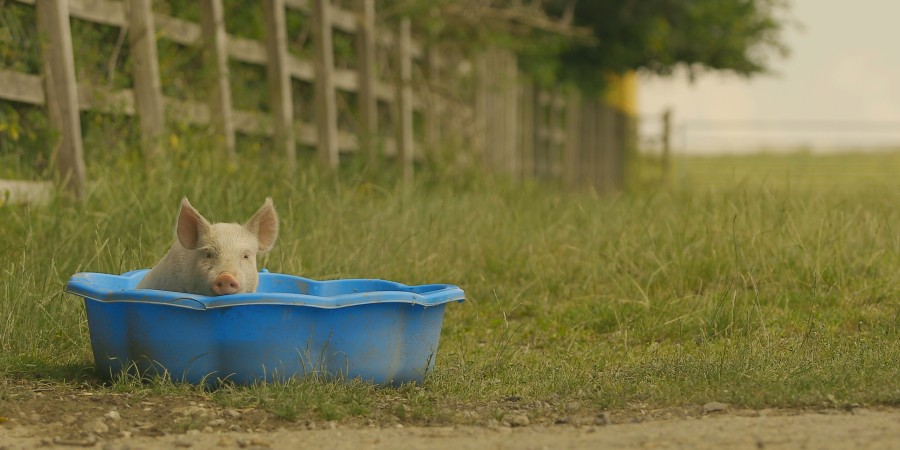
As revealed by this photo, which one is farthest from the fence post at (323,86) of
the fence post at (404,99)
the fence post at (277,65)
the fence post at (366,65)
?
the fence post at (404,99)

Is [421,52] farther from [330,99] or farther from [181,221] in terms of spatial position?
[181,221]

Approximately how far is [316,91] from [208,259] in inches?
235

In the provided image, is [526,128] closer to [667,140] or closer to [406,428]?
[667,140]

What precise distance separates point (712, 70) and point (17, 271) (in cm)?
1655

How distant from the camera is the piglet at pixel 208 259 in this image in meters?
4.45

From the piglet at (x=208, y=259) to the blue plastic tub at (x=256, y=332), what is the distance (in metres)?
0.18

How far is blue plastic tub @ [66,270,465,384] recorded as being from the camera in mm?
4258

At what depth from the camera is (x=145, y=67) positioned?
7.84 metres

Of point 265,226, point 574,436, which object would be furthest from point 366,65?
point 574,436

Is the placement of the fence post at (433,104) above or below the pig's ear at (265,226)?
above

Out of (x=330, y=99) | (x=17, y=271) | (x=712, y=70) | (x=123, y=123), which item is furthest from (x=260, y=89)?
(x=712, y=70)

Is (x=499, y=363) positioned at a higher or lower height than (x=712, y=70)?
lower

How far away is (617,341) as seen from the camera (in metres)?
5.68

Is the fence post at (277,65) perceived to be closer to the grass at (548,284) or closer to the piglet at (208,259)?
the grass at (548,284)
